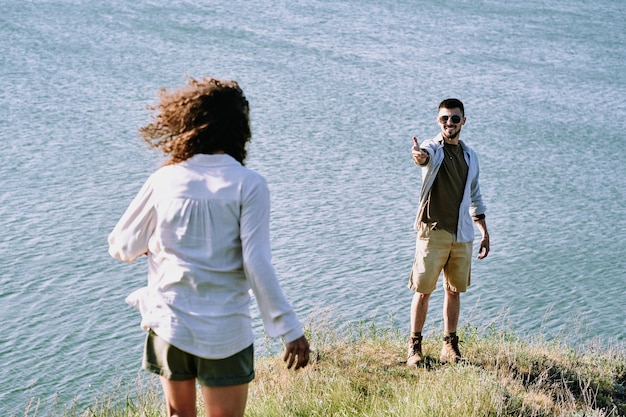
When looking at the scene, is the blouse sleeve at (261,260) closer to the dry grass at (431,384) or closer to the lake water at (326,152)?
the dry grass at (431,384)

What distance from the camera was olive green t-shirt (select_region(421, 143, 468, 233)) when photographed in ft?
16.4

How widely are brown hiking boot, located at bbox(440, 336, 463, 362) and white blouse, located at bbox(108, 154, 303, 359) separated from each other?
253 cm

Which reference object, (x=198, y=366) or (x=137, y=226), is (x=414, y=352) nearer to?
(x=198, y=366)

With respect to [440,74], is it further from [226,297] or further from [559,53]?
[226,297]

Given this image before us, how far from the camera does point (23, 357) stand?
742 cm

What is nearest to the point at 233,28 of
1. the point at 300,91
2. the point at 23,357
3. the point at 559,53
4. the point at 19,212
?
the point at 300,91

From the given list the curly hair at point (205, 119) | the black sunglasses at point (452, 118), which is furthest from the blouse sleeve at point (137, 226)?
the black sunglasses at point (452, 118)

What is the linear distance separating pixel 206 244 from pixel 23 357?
16.8 feet

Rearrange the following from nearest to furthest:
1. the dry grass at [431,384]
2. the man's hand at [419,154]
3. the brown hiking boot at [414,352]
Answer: the dry grass at [431,384]
the man's hand at [419,154]
the brown hiking boot at [414,352]

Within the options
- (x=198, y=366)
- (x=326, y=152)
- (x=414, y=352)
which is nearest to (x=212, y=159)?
(x=198, y=366)

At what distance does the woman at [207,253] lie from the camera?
285 centimetres

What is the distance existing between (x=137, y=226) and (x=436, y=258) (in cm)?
244

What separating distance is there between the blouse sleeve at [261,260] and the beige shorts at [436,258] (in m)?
2.23

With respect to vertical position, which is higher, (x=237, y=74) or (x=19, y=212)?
(x=237, y=74)
